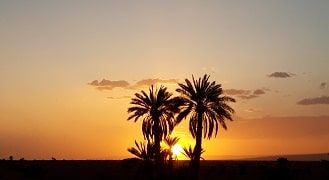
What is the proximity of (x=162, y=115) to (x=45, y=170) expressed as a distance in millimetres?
46064

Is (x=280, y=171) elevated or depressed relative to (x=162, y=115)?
depressed

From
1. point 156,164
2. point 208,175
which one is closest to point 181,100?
point 156,164

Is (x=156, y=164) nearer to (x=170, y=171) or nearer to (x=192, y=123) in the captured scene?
(x=170, y=171)

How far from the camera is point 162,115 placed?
60625 mm

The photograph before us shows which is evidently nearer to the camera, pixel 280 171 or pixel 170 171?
pixel 170 171

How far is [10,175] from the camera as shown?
92062 mm

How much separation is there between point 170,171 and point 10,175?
154 ft

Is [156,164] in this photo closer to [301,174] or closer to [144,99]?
[144,99]

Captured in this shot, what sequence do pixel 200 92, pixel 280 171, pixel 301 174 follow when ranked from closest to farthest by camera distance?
1. pixel 200 92
2. pixel 280 171
3. pixel 301 174

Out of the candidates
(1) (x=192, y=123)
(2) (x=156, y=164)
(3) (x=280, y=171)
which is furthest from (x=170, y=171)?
(3) (x=280, y=171)

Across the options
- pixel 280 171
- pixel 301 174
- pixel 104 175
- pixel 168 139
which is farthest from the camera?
pixel 104 175

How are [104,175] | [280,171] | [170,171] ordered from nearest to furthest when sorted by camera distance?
1. [170,171]
2. [280,171]
3. [104,175]

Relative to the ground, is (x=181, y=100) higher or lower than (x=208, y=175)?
higher

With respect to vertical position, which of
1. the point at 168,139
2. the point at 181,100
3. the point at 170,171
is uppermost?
the point at 181,100
